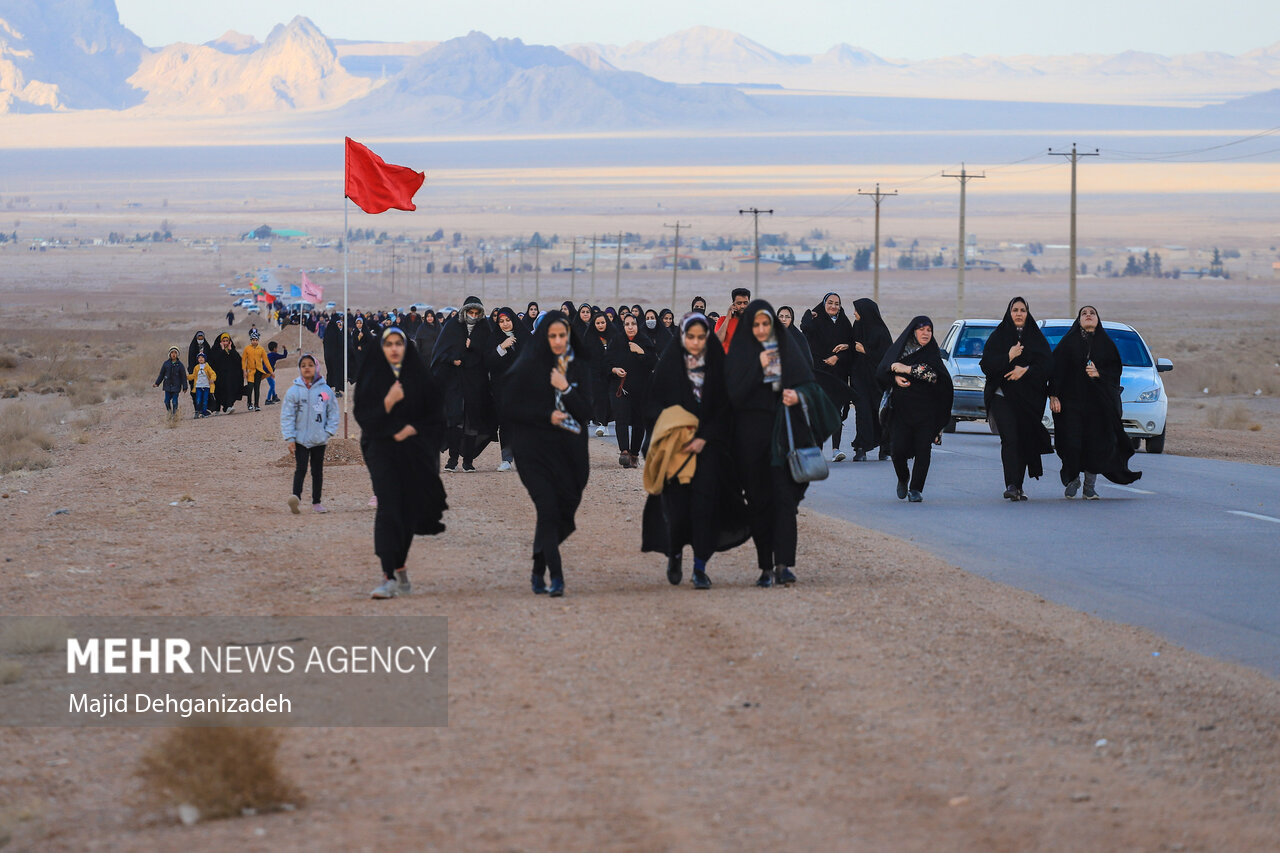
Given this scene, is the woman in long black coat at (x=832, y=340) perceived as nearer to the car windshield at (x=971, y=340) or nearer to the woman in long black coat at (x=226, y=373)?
the car windshield at (x=971, y=340)

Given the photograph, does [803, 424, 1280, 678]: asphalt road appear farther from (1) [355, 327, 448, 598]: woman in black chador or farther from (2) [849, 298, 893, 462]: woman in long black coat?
(1) [355, 327, 448, 598]: woman in black chador

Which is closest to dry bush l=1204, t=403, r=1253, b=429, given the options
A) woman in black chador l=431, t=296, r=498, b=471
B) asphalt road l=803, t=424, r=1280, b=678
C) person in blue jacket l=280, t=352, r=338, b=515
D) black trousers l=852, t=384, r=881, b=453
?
asphalt road l=803, t=424, r=1280, b=678

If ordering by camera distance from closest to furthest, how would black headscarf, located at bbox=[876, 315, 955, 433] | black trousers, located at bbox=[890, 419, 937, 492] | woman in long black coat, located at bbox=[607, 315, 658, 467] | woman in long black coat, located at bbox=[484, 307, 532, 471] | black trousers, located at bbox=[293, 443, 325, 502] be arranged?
black trousers, located at bbox=[293, 443, 325, 502], black headscarf, located at bbox=[876, 315, 955, 433], black trousers, located at bbox=[890, 419, 937, 492], woman in long black coat, located at bbox=[484, 307, 532, 471], woman in long black coat, located at bbox=[607, 315, 658, 467]

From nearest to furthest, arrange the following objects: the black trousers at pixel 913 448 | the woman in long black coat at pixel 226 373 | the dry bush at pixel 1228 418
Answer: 1. the black trousers at pixel 913 448
2. the dry bush at pixel 1228 418
3. the woman in long black coat at pixel 226 373

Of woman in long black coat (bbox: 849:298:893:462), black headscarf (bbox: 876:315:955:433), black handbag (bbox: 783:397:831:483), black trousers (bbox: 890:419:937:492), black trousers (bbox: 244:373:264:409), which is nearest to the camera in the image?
black handbag (bbox: 783:397:831:483)

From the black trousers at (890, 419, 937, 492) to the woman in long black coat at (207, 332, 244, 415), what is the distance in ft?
66.6

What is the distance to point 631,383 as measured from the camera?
62.4 ft

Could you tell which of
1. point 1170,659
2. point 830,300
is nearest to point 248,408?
point 830,300

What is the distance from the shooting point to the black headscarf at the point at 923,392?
15.1 metres

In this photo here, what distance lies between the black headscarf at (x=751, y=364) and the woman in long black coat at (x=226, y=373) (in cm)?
2419

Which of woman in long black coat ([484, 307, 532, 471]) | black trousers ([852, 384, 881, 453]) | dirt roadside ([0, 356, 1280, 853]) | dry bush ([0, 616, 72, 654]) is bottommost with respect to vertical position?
dry bush ([0, 616, 72, 654])

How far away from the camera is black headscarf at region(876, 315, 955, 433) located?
15109mm

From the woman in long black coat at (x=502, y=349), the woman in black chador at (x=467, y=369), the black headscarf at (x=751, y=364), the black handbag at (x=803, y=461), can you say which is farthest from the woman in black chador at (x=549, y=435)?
the woman in black chador at (x=467, y=369)

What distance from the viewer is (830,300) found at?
19969 mm
